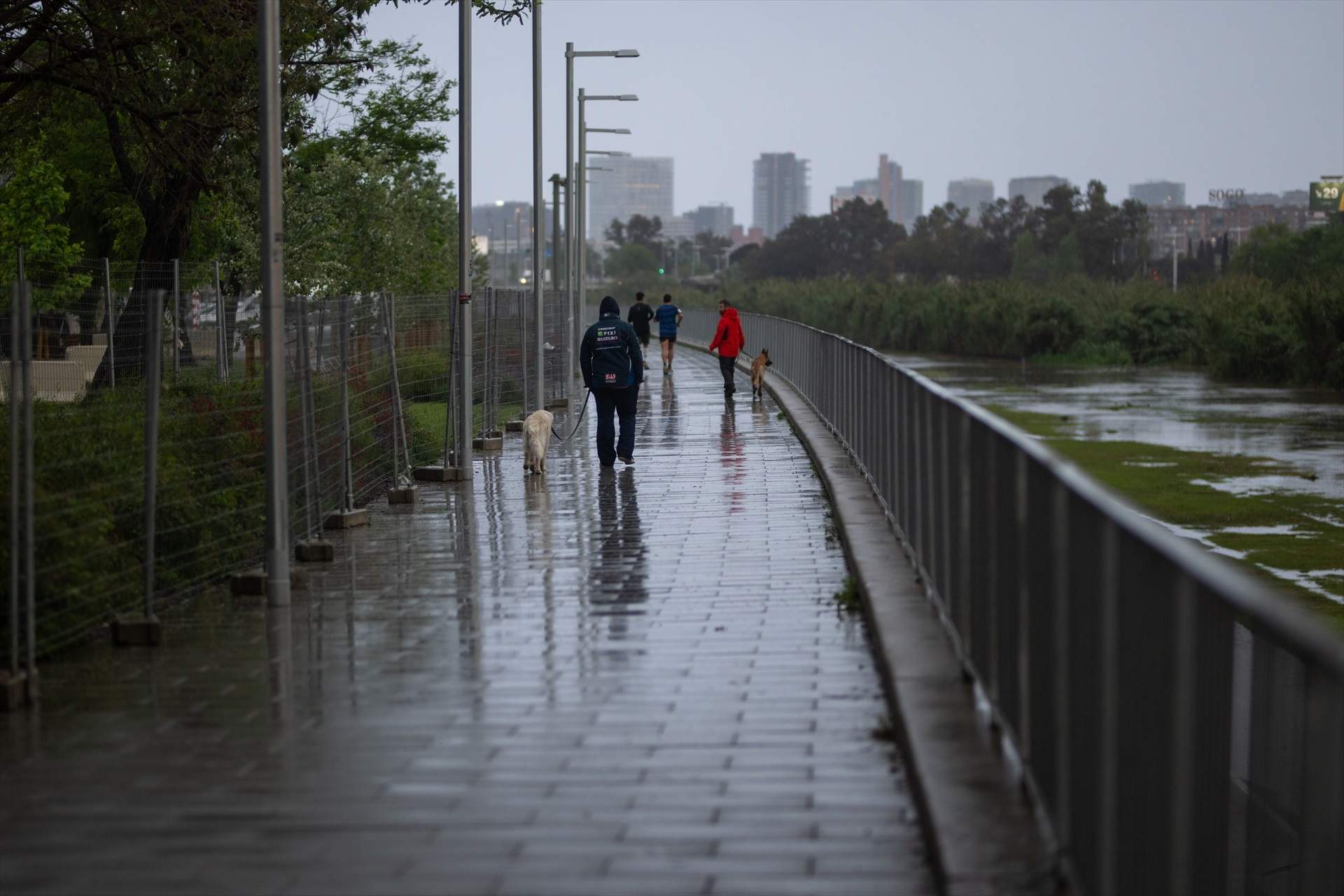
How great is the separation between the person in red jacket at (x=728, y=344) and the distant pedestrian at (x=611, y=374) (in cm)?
1077

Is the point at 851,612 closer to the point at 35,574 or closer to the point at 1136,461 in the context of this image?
the point at 35,574

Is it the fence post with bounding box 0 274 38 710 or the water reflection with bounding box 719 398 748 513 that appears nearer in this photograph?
the fence post with bounding box 0 274 38 710

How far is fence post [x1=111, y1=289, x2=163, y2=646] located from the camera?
8953mm

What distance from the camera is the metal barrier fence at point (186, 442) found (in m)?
8.36

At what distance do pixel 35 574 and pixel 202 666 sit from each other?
2.83 ft

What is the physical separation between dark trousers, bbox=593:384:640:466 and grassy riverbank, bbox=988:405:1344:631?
602cm

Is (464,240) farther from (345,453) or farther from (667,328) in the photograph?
(667,328)

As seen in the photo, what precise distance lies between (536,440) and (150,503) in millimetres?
8516

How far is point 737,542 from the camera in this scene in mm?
12531

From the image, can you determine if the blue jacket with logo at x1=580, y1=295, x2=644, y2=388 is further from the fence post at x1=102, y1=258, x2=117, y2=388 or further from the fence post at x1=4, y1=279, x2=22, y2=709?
the fence post at x1=4, y1=279, x2=22, y2=709

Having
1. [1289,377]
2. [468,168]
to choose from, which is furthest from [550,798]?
[1289,377]

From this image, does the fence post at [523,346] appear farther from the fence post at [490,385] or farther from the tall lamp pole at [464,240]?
the tall lamp pole at [464,240]

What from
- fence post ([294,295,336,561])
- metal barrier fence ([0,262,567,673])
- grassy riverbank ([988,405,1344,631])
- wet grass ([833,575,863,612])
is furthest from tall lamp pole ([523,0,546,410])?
wet grass ([833,575,863,612])

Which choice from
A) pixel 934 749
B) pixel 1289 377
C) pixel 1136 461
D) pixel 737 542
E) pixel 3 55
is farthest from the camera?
pixel 1289 377
